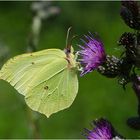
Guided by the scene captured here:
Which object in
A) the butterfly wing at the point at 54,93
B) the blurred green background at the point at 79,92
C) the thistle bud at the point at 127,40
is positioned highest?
the thistle bud at the point at 127,40

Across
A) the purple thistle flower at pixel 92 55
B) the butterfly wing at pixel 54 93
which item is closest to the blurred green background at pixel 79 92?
the butterfly wing at pixel 54 93

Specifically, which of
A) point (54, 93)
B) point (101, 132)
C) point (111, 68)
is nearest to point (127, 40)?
point (111, 68)

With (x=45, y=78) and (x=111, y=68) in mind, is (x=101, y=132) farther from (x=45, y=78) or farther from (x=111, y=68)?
A: (x=45, y=78)

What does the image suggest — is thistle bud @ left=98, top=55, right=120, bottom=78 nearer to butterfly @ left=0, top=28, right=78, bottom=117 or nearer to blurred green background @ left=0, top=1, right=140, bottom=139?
butterfly @ left=0, top=28, right=78, bottom=117

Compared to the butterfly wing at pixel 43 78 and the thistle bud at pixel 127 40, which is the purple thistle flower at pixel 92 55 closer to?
the thistle bud at pixel 127 40

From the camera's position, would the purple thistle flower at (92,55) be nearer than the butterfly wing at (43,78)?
Yes

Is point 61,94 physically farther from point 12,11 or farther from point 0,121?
point 12,11

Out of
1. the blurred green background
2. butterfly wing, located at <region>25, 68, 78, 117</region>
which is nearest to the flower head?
butterfly wing, located at <region>25, 68, 78, 117</region>
